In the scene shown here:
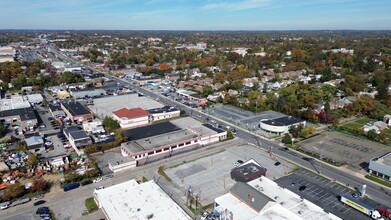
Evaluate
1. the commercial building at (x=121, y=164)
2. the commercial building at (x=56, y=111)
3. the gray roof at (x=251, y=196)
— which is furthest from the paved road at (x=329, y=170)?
the commercial building at (x=56, y=111)

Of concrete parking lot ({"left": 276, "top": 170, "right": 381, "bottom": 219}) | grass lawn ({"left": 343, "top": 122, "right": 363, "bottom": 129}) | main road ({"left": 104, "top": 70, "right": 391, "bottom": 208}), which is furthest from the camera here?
grass lawn ({"left": 343, "top": 122, "right": 363, "bottom": 129})

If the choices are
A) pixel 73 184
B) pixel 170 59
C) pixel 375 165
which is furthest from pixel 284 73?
pixel 73 184

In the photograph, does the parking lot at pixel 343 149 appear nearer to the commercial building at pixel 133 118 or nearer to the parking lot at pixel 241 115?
the parking lot at pixel 241 115

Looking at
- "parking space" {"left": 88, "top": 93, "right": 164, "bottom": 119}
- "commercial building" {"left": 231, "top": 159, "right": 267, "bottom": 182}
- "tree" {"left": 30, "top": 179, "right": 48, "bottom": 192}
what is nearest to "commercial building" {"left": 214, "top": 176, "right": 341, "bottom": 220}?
"commercial building" {"left": 231, "top": 159, "right": 267, "bottom": 182}

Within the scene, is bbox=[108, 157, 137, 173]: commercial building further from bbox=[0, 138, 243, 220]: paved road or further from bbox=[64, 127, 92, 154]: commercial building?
bbox=[64, 127, 92, 154]: commercial building

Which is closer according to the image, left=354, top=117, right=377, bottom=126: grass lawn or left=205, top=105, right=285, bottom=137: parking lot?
left=205, top=105, right=285, bottom=137: parking lot

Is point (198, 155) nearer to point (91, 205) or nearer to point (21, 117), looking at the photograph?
point (91, 205)
